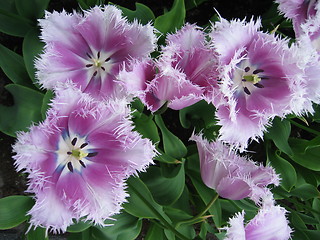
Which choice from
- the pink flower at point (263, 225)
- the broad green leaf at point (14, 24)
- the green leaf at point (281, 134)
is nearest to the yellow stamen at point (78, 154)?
the pink flower at point (263, 225)

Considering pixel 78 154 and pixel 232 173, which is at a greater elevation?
pixel 232 173

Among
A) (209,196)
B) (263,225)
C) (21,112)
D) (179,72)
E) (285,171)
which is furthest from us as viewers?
(285,171)

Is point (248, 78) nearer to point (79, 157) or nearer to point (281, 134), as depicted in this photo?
point (281, 134)

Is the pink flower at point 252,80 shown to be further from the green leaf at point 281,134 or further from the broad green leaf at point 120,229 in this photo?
the broad green leaf at point 120,229

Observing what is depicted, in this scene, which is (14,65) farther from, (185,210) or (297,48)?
(297,48)

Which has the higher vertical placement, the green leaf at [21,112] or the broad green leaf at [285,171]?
the broad green leaf at [285,171]

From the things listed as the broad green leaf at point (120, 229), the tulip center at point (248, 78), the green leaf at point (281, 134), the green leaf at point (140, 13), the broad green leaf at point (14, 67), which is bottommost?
the broad green leaf at point (120, 229)

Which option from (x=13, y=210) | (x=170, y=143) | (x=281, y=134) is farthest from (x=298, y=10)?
(x=13, y=210)
